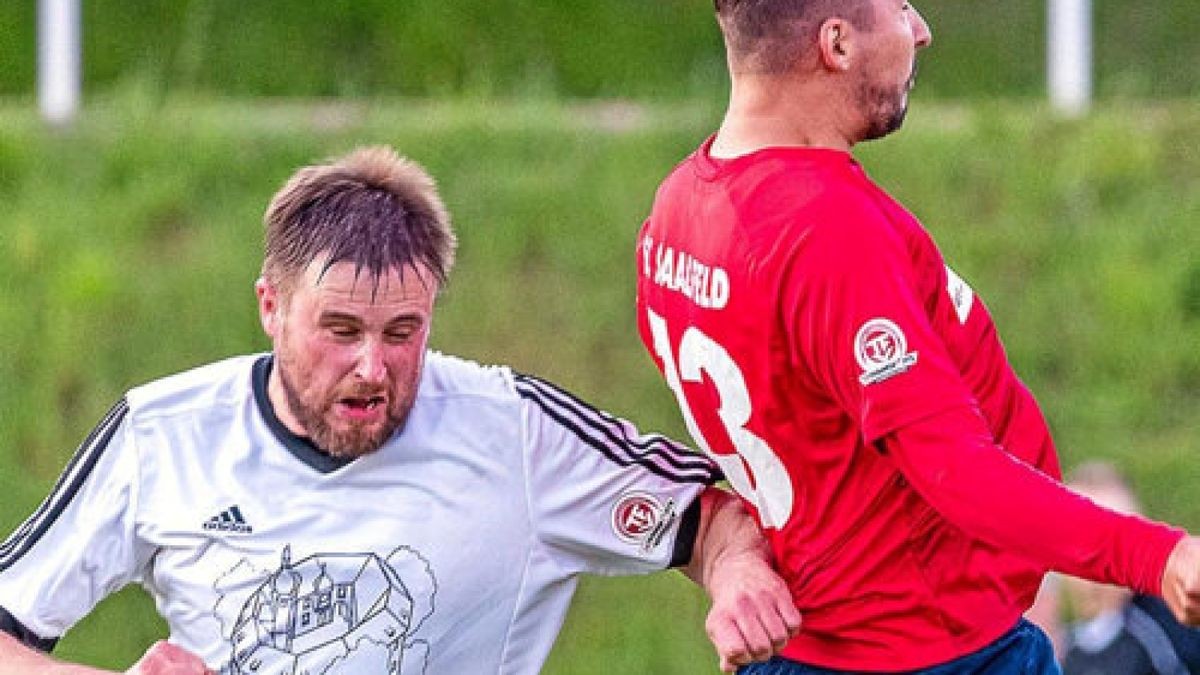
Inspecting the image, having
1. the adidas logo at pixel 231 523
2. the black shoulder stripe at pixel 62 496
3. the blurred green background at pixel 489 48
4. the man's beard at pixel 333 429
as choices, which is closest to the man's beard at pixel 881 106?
the man's beard at pixel 333 429

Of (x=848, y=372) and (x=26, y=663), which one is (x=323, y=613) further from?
(x=848, y=372)

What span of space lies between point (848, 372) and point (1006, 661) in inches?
20.1

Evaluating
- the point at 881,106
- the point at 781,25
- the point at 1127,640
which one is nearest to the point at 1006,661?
the point at 881,106

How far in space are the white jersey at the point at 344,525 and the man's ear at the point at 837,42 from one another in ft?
2.43

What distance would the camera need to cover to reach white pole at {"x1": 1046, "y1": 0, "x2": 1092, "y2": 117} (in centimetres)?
927

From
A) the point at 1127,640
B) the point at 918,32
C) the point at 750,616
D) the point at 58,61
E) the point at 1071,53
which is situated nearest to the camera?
the point at 750,616

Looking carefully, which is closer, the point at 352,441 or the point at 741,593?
the point at 741,593

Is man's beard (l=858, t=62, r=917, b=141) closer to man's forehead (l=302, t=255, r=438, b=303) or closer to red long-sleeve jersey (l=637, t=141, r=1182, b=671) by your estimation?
red long-sleeve jersey (l=637, t=141, r=1182, b=671)

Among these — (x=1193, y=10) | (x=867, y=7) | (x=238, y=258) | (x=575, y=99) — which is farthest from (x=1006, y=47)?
(x=867, y=7)

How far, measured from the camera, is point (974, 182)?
897 centimetres

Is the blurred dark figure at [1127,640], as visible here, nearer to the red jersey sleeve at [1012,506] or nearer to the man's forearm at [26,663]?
the red jersey sleeve at [1012,506]

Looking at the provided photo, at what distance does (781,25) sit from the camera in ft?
12.6

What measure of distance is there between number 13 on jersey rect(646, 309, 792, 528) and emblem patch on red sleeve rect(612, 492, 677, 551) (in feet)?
0.76

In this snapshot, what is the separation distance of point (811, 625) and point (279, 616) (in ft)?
2.65
